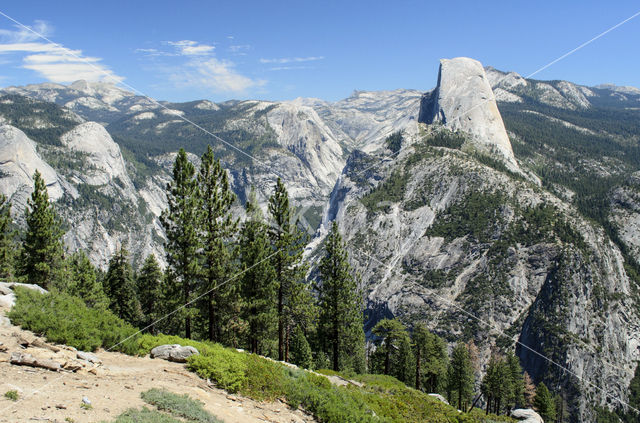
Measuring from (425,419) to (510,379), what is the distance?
50135mm

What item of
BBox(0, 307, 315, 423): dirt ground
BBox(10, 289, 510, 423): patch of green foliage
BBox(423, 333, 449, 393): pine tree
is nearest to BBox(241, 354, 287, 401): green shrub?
BBox(10, 289, 510, 423): patch of green foliage

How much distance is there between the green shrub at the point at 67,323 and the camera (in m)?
12.8

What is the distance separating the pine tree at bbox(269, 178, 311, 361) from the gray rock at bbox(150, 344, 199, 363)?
39.1 ft

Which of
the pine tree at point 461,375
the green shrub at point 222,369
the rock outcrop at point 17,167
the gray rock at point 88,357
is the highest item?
the rock outcrop at point 17,167

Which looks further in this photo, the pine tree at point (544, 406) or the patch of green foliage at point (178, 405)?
the pine tree at point (544, 406)

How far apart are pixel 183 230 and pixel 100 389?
13.6 meters

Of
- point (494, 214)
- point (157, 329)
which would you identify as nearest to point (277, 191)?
point (157, 329)

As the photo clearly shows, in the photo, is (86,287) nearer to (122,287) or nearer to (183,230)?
(122,287)

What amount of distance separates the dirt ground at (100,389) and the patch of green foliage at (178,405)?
0.34 meters

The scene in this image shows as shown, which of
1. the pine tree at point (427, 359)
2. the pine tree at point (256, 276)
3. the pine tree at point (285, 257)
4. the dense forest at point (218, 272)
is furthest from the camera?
the pine tree at point (427, 359)

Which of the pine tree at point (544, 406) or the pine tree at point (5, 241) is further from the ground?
the pine tree at point (5, 241)

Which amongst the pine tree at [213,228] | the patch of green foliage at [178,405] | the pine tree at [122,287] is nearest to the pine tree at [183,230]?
the pine tree at [213,228]

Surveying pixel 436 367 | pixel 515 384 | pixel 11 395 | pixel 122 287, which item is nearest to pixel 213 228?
pixel 11 395

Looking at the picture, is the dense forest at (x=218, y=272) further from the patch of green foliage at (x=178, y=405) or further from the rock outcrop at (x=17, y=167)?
the rock outcrop at (x=17, y=167)
